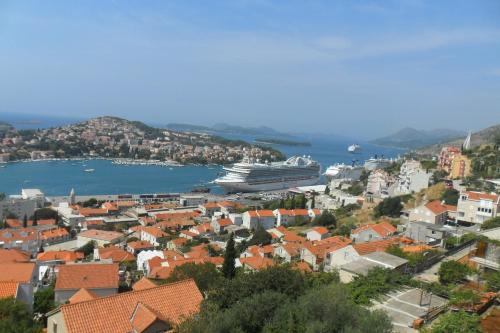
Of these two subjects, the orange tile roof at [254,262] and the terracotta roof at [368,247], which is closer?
the terracotta roof at [368,247]

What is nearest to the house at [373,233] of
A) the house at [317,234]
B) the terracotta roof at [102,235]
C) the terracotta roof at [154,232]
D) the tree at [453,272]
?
the house at [317,234]

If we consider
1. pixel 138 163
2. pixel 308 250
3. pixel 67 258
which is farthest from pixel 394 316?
pixel 138 163

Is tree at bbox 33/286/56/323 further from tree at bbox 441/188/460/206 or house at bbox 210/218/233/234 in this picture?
tree at bbox 441/188/460/206

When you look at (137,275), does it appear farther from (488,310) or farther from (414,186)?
(414,186)

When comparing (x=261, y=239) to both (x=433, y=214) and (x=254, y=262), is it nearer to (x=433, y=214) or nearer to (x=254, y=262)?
(x=254, y=262)

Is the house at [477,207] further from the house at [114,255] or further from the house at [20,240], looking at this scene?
the house at [20,240]

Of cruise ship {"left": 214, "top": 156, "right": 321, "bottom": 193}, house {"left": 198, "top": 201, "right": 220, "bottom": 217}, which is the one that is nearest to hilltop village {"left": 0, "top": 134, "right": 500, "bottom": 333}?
house {"left": 198, "top": 201, "right": 220, "bottom": 217}
